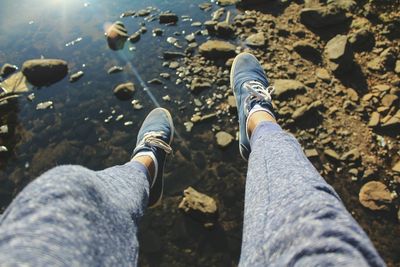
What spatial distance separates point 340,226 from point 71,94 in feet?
13.6

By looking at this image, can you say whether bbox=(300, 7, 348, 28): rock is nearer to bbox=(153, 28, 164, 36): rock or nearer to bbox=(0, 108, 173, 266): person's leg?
bbox=(153, 28, 164, 36): rock

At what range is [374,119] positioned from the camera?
11.3 ft

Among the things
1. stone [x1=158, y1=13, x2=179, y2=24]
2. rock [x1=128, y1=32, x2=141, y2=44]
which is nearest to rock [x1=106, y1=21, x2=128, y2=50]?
rock [x1=128, y1=32, x2=141, y2=44]

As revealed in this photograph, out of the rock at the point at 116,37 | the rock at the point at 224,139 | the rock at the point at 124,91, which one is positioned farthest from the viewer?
the rock at the point at 116,37

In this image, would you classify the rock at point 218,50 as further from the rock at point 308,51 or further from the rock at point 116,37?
the rock at point 116,37

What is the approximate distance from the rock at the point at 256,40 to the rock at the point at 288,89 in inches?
38.8

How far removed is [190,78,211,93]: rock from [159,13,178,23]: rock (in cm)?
181

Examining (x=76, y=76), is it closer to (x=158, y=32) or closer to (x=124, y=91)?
(x=124, y=91)

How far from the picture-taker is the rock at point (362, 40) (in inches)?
165

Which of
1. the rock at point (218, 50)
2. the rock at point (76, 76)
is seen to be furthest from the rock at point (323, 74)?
the rock at point (76, 76)

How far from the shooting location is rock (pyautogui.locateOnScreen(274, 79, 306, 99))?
3818mm

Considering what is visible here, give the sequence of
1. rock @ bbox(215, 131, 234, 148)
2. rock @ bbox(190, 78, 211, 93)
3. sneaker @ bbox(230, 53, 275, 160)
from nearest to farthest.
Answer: sneaker @ bbox(230, 53, 275, 160) → rock @ bbox(215, 131, 234, 148) → rock @ bbox(190, 78, 211, 93)

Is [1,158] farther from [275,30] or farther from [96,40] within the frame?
[275,30]

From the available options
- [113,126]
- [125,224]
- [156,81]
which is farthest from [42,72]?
[125,224]
